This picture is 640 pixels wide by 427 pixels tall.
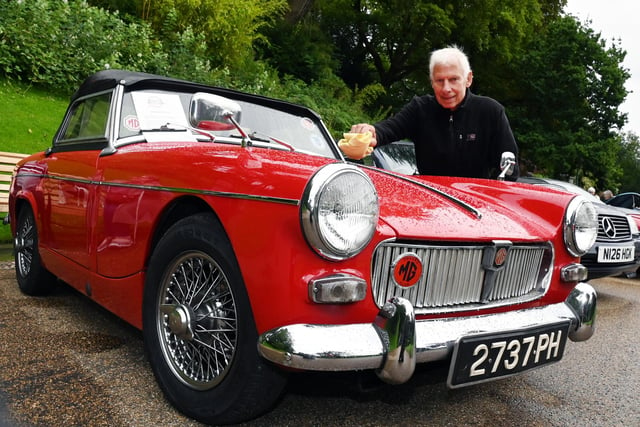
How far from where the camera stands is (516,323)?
194 centimetres

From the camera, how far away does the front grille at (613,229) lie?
15.8 ft

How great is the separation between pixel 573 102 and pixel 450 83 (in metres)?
19.8

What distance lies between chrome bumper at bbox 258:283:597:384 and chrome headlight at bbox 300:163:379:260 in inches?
9.1

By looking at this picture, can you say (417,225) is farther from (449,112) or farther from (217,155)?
(449,112)

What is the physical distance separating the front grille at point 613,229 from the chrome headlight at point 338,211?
390 centimetres

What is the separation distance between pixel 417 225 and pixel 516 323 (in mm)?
550

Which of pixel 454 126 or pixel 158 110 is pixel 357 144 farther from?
pixel 158 110

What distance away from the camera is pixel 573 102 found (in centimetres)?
2038

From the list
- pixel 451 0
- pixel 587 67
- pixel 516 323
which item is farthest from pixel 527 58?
pixel 516 323

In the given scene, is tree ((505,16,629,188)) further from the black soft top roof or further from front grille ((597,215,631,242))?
the black soft top roof

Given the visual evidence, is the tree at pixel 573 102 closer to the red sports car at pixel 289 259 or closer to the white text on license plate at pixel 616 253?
the white text on license plate at pixel 616 253

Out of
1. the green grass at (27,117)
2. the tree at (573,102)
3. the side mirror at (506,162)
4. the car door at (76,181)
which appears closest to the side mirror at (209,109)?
the car door at (76,181)

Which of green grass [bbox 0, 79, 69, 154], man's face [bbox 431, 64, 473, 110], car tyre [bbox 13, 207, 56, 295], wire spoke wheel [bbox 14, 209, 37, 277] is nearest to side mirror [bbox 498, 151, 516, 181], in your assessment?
man's face [bbox 431, 64, 473, 110]

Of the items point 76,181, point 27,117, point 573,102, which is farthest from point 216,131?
point 573,102
